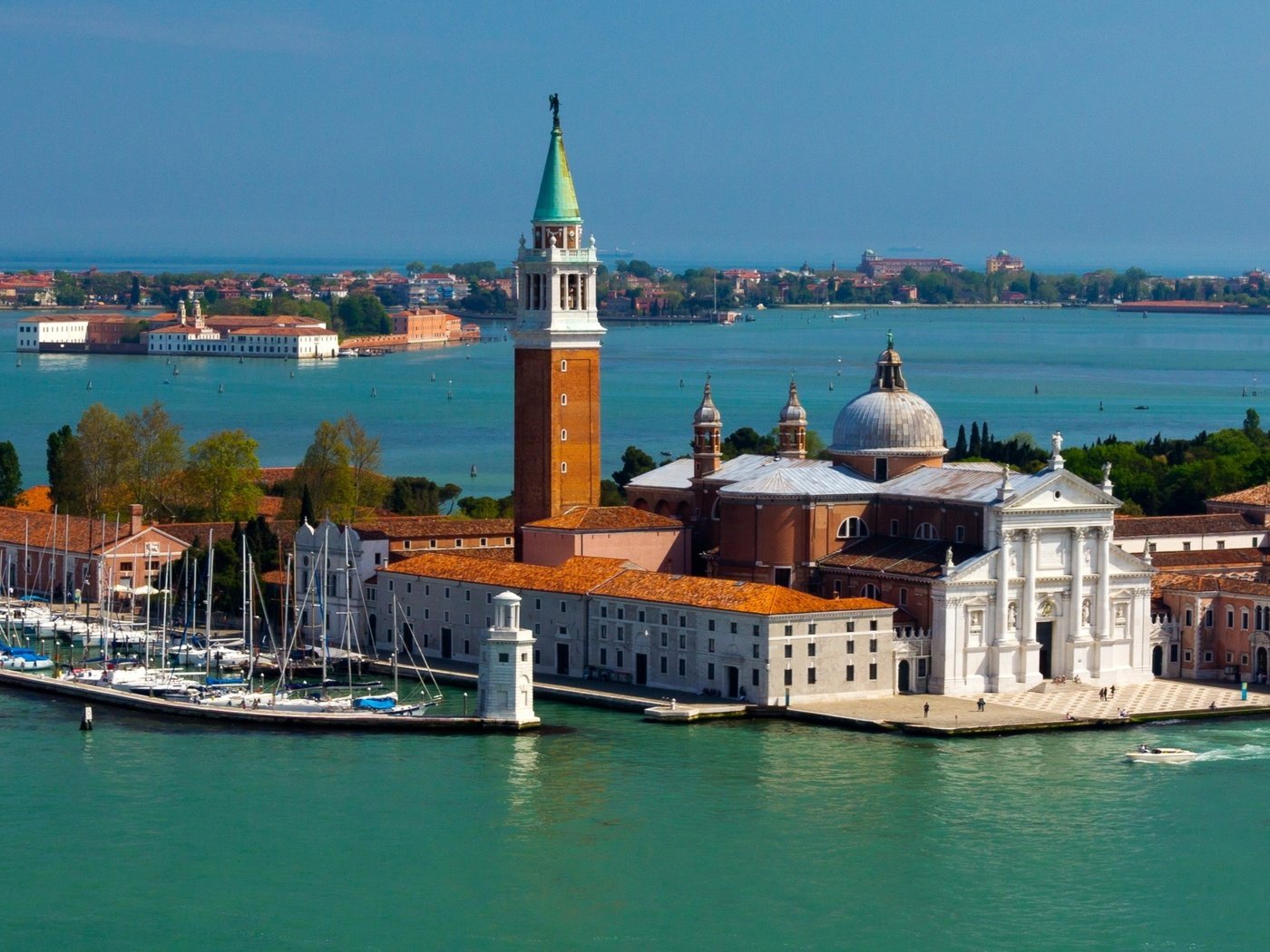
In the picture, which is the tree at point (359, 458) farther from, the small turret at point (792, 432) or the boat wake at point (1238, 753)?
the boat wake at point (1238, 753)

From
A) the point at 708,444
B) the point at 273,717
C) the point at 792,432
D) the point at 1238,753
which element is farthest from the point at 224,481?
the point at 1238,753

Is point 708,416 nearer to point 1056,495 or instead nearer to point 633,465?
point 1056,495

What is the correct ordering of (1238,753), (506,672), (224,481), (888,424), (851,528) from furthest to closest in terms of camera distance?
(224,481), (888,424), (851,528), (506,672), (1238,753)

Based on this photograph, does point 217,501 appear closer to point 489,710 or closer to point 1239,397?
point 489,710

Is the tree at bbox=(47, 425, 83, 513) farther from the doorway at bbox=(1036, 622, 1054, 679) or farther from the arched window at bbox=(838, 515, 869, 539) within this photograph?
the doorway at bbox=(1036, 622, 1054, 679)

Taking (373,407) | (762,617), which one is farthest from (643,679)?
(373,407)

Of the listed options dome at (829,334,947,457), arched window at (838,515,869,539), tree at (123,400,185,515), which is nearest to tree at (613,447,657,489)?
tree at (123,400,185,515)
